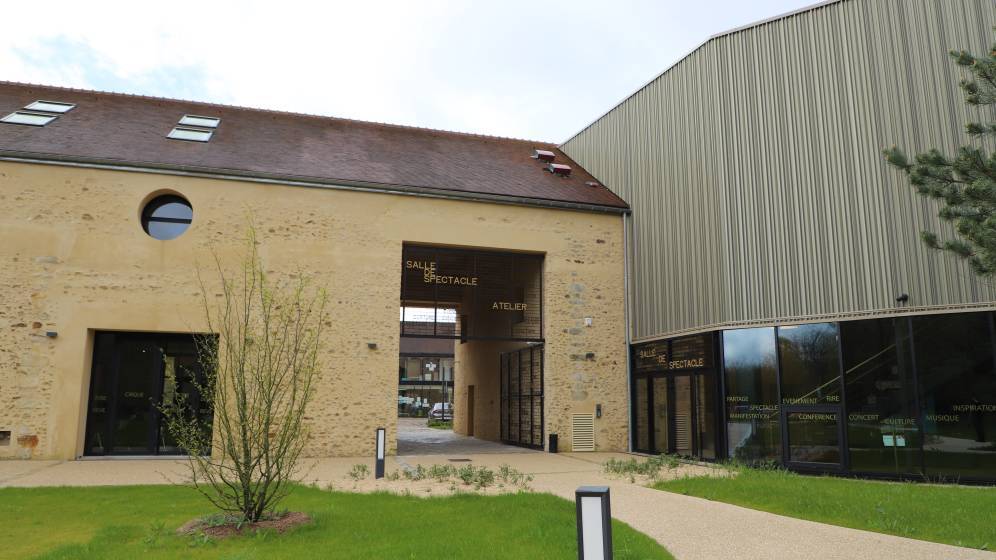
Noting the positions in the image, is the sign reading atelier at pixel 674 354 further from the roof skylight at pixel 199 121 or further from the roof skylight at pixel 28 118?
the roof skylight at pixel 28 118

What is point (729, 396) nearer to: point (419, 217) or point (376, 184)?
point (419, 217)

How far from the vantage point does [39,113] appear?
647 inches

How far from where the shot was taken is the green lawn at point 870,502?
6676 millimetres

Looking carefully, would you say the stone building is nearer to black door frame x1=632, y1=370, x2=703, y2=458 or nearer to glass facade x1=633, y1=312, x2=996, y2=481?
black door frame x1=632, y1=370, x2=703, y2=458

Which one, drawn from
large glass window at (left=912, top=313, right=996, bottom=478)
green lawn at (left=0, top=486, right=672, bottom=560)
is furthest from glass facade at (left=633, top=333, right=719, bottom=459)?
green lawn at (left=0, top=486, right=672, bottom=560)

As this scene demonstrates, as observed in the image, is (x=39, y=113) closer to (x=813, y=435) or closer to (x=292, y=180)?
(x=292, y=180)

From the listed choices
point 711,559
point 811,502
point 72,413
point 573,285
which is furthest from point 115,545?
point 573,285

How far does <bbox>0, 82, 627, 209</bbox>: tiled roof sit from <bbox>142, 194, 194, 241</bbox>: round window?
814mm

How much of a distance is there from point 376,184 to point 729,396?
872cm

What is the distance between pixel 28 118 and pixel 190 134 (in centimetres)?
351

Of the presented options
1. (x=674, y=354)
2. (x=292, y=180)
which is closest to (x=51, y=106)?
(x=292, y=180)

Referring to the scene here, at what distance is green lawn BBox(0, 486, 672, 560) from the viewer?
18.8 feet

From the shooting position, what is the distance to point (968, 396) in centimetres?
992

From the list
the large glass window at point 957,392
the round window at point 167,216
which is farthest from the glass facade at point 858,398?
the round window at point 167,216
